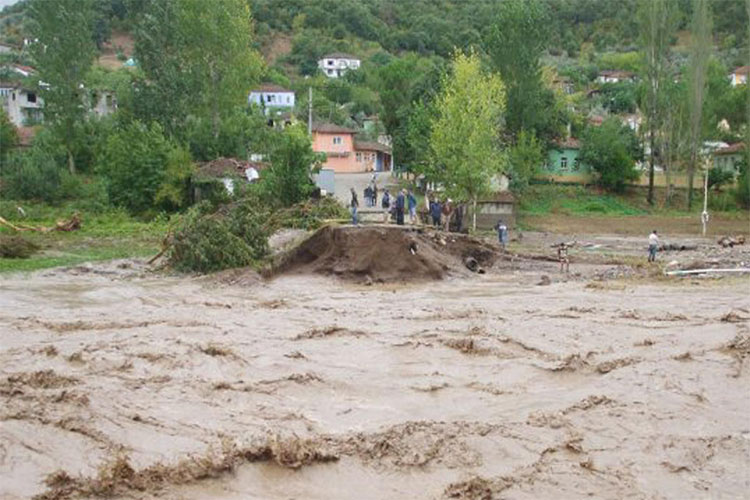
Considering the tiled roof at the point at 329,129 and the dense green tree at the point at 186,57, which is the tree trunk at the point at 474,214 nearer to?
the dense green tree at the point at 186,57

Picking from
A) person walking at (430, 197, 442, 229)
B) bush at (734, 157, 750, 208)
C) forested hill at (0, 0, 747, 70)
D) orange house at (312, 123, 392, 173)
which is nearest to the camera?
person walking at (430, 197, 442, 229)

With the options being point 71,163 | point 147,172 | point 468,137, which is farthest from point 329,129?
point 468,137

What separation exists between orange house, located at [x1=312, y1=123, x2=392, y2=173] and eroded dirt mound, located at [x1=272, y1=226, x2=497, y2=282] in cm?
3966

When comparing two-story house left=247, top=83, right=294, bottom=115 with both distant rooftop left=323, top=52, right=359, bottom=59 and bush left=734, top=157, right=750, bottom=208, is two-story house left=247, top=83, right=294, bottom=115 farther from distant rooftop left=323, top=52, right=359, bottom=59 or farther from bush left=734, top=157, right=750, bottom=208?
bush left=734, top=157, right=750, bottom=208

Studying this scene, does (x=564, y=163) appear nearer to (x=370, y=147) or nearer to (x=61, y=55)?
(x=370, y=147)

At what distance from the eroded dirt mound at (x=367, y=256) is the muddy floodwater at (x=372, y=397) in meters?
3.66

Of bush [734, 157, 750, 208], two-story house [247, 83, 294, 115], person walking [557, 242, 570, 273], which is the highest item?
two-story house [247, 83, 294, 115]

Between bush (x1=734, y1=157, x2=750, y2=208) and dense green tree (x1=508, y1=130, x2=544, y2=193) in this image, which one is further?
bush (x1=734, y1=157, x2=750, y2=208)

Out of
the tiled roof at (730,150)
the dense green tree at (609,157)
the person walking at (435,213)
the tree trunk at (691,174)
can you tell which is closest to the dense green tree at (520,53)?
the dense green tree at (609,157)

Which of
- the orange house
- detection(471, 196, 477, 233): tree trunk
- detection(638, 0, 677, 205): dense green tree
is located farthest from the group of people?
the orange house

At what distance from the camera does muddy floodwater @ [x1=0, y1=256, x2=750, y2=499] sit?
9.40m

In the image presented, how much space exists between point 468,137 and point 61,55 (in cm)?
2411

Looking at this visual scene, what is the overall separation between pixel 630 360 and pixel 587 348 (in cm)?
123

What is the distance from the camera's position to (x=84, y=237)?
112 feet
